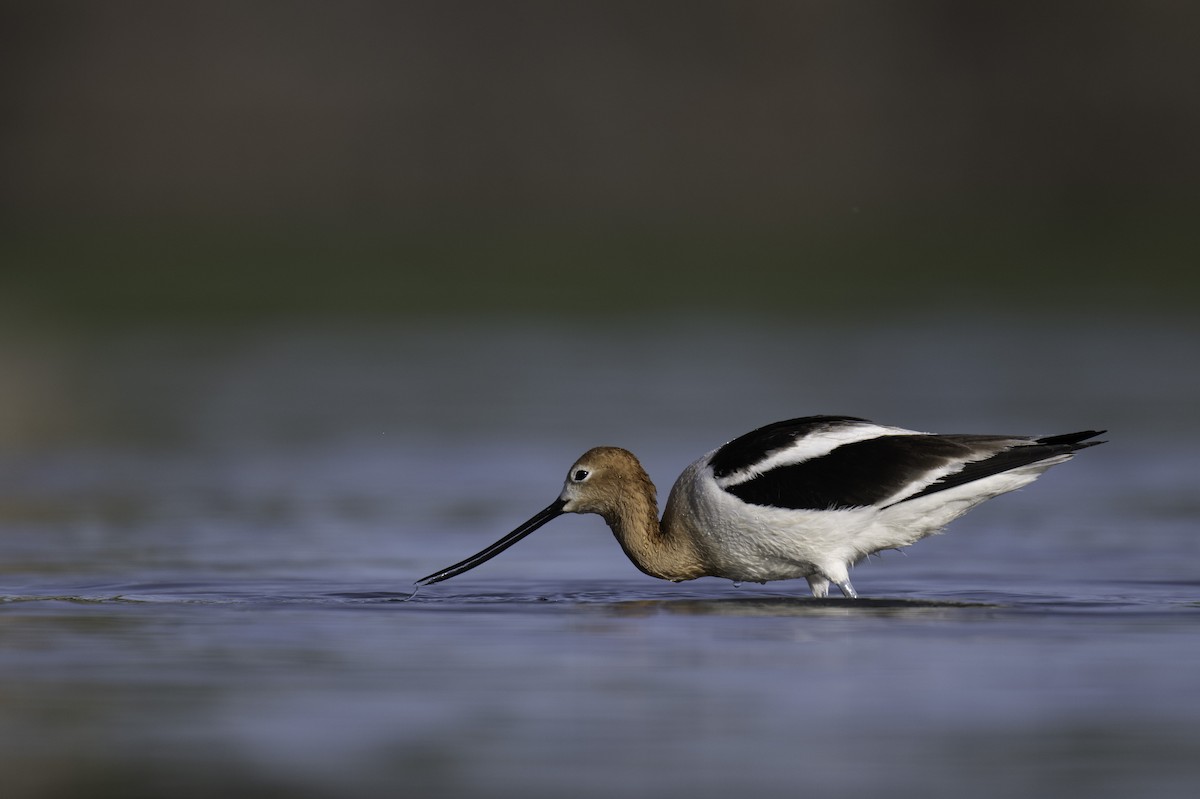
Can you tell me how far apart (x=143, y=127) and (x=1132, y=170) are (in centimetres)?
1656

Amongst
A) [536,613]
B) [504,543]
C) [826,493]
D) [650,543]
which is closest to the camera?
[536,613]

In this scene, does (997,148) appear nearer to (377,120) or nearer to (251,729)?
(377,120)


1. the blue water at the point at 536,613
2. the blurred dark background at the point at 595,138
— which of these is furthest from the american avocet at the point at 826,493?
the blurred dark background at the point at 595,138

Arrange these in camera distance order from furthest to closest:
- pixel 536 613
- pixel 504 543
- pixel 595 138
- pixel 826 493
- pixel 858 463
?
pixel 595 138 < pixel 504 543 < pixel 858 463 < pixel 826 493 < pixel 536 613

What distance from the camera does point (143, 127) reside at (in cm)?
4372

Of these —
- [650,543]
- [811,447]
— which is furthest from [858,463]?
[650,543]

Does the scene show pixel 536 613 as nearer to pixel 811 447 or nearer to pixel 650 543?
pixel 650 543

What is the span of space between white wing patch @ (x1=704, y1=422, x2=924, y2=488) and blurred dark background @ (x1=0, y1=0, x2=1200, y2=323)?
2295 cm

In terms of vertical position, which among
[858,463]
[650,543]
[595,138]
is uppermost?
[595,138]

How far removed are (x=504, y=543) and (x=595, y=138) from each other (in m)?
31.6

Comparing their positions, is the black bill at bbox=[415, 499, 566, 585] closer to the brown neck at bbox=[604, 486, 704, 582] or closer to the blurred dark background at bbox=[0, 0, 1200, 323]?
the brown neck at bbox=[604, 486, 704, 582]

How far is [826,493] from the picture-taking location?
1102 cm

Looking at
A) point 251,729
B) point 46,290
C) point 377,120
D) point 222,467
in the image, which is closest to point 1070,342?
point 222,467

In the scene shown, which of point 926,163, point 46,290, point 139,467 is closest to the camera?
point 139,467
